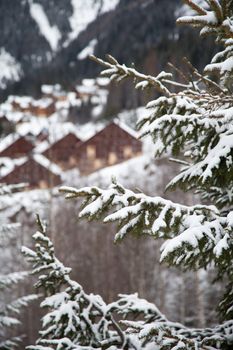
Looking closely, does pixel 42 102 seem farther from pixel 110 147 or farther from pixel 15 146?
pixel 110 147

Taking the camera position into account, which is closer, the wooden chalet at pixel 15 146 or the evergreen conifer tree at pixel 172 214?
the evergreen conifer tree at pixel 172 214

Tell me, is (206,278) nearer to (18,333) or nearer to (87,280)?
(87,280)

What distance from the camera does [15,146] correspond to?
53906 mm

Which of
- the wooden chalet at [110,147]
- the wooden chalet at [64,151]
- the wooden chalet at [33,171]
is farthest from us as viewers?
the wooden chalet at [64,151]

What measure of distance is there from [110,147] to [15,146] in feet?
46.9

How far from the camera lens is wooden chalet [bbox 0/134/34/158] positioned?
174ft

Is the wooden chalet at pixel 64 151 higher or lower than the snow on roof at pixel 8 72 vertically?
lower

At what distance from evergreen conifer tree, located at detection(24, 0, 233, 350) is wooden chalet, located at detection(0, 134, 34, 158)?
49441mm

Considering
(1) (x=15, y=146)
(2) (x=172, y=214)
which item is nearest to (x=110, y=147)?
(1) (x=15, y=146)

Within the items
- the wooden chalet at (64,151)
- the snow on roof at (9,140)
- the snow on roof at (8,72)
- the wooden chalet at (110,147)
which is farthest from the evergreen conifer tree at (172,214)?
the snow on roof at (8,72)

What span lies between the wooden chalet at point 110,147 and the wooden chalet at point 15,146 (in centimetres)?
936

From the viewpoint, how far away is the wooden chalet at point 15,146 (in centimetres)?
5291

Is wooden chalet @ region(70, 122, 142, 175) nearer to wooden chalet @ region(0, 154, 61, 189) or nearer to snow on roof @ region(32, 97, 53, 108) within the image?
wooden chalet @ region(0, 154, 61, 189)

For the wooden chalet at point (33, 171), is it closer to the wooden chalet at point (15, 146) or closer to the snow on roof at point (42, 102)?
the wooden chalet at point (15, 146)
